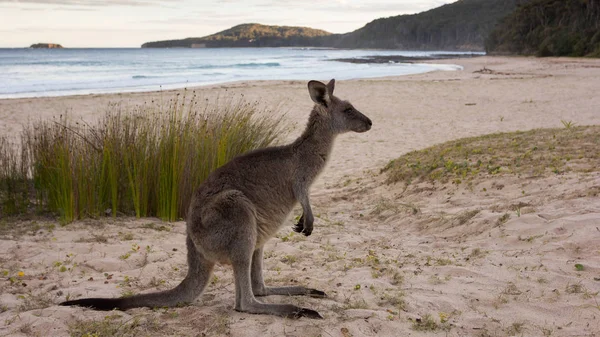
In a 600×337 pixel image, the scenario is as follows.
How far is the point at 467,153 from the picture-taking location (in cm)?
822

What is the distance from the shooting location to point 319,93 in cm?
425

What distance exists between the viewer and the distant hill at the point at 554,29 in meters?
48.8

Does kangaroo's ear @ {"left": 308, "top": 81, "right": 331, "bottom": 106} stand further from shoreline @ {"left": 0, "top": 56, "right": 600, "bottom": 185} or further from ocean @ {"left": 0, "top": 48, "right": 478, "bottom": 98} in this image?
shoreline @ {"left": 0, "top": 56, "right": 600, "bottom": 185}

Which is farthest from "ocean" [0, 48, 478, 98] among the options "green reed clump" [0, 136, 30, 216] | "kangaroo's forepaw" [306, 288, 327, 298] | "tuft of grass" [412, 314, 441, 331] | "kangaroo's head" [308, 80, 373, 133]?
"tuft of grass" [412, 314, 441, 331]

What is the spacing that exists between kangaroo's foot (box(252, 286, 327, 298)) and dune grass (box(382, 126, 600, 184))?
12.0 feet

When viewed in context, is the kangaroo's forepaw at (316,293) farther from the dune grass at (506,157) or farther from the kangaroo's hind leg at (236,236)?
the dune grass at (506,157)

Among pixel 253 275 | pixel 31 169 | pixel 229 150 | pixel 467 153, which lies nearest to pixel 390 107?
pixel 467 153

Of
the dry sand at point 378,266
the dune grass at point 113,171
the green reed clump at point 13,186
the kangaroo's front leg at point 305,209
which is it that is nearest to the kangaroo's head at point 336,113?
the kangaroo's front leg at point 305,209

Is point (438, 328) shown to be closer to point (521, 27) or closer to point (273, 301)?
point (273, 301)

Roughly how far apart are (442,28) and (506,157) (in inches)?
5274

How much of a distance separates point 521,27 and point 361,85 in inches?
1802

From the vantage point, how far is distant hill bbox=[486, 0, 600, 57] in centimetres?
4879

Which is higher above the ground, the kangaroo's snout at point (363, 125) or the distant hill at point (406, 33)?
the distant hill at point (406, 33)

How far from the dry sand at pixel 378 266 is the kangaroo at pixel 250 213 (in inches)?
4.3
